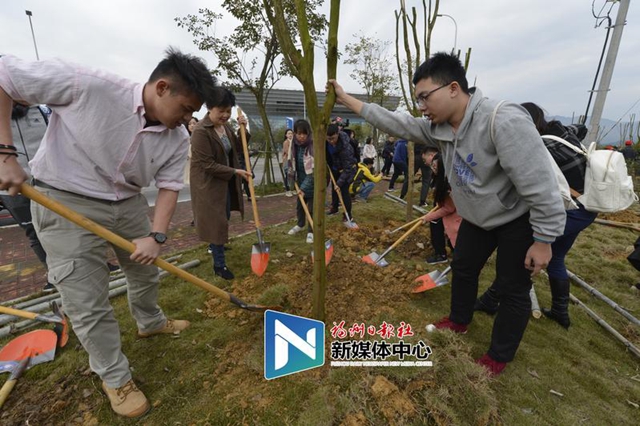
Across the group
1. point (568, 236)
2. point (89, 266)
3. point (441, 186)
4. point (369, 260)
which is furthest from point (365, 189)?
point (89, 266)

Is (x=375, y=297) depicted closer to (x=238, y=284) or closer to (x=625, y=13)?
(x=238, y=284)

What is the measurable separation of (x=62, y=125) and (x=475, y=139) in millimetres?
2321

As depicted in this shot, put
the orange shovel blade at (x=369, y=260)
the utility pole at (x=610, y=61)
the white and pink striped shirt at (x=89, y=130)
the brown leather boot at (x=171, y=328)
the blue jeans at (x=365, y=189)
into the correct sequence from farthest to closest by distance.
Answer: the blue jeans at (x=365, y=189) → the utility pole at (x=610, y=61) → the orange shovel blade at (x=369, y=260) → the brown leather boot at (x=171, y=328) → the white and pink striped shirt at (x=89, y=130)

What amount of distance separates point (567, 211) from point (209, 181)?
3.42 m

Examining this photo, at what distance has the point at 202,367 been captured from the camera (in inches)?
85.6

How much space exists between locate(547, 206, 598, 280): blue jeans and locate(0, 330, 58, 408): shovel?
13.7 ft

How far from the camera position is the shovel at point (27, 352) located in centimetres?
213

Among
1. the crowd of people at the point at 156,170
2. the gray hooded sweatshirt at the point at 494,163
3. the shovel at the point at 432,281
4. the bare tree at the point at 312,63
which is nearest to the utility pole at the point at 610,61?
the crowd of people at the point at 156,170

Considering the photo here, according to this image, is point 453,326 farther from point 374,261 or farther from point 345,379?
point 374,261

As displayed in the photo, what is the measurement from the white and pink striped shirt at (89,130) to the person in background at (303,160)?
2.91 metres

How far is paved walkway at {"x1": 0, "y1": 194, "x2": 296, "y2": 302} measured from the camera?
3.60 metres

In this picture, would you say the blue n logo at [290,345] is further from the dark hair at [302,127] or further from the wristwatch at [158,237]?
the dark hair at [302,127]

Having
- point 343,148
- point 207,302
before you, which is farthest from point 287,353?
point 343,148

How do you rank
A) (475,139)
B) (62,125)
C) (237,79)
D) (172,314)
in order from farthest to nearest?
(237,79)
(172,314)
(475,139)
(62,125)
